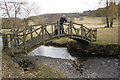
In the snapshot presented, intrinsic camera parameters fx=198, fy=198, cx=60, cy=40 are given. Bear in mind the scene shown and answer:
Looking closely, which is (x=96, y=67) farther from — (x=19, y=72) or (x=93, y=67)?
(x=19, y=72)

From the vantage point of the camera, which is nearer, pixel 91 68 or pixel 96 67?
pixel 91 68

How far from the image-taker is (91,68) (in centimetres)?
1487

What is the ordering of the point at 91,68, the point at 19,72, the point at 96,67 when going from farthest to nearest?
the point at 96,67
the point at 91,68
the point at 19,72

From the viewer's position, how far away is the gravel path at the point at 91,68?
13133 millimetres

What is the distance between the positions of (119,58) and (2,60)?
10323 mm

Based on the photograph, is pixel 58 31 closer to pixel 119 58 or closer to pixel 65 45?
pixel 119 58

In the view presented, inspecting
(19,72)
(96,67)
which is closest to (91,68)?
(96,67)

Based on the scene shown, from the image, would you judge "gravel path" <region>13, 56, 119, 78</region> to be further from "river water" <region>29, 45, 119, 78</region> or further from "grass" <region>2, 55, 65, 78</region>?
"grass" <region>2, 55, 65, 78</region>

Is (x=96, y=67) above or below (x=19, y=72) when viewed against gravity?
below

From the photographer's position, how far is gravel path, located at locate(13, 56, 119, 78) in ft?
43.1

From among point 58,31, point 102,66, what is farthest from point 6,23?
point 102,66

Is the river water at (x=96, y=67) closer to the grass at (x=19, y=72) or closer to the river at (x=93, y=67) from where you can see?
the river at (x=93, y=67)

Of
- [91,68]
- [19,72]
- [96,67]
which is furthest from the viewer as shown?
[96,67]

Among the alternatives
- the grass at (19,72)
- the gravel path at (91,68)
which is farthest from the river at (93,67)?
the grass at (19,72)
